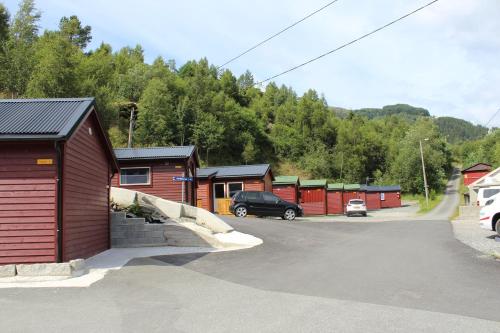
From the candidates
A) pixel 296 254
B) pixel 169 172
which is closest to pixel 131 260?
pixel 296 254

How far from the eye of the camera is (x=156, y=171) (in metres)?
26.7

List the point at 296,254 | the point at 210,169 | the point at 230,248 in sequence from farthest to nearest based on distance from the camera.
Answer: the point at 210,169 → the point at 230,248 → the point at 296,254

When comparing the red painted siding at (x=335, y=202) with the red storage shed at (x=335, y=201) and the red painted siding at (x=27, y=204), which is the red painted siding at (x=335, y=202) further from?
the red painted siding at (x=27, y=204)

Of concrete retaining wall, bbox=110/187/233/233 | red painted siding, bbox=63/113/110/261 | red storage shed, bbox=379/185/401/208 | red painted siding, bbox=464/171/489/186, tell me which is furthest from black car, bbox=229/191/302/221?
red painted siding, bbox=464/171/489/186

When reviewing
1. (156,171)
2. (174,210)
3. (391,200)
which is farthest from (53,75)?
(391,200)

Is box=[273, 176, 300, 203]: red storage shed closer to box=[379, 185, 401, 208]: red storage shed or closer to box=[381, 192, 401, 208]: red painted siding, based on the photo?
box=[379, 185, 401, 208]: red storage shed

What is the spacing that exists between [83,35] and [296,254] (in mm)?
84457

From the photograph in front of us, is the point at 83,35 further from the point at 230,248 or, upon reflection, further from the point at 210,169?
the point at 230,248

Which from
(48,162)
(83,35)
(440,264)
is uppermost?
(83,35)

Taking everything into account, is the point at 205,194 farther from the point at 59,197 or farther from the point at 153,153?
the point at 59,197

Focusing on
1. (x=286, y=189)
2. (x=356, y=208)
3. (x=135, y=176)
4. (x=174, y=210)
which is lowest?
(x=356, y=208)

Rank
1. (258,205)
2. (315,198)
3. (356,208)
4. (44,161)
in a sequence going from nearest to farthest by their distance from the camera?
1. (44,161)
2. (258,205)
3. (356,208)
4. (315,198)

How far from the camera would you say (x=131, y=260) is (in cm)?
1266

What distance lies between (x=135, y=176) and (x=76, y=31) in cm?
6841
